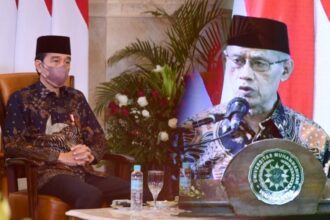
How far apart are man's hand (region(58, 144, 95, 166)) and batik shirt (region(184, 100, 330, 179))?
669 mm

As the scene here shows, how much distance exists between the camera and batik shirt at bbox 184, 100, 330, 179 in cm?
427

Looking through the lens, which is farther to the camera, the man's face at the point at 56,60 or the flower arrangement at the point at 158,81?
the flower arrangement at the point at 158,81

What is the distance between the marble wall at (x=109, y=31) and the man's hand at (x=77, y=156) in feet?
4.97

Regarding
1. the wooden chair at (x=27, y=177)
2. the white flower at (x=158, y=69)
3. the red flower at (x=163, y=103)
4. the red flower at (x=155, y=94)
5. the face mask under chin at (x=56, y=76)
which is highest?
the white flower at (x=158, y=69)

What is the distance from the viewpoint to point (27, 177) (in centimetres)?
387

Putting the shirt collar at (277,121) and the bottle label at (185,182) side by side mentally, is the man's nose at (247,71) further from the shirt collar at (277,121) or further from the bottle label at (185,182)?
the bottle label at (185,182)

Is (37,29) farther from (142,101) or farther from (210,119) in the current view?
(210,119)

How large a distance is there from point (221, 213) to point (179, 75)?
2465mm

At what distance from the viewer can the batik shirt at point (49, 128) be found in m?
4.06

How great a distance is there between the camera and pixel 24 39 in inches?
199

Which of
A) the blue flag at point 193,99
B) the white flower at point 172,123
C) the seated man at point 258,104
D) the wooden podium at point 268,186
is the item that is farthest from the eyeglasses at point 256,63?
the wooden podium at point 268,186

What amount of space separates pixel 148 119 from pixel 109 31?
1.03m

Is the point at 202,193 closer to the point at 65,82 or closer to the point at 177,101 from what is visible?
the point at 65,82


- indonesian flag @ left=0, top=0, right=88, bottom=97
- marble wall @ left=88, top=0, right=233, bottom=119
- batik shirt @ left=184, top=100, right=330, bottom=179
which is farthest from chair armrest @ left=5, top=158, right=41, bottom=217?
marble wall @ left=88, top=0, right=233, bottom=119
